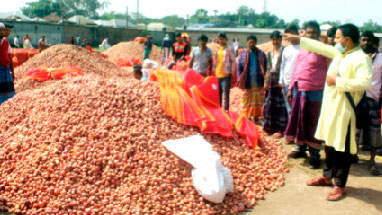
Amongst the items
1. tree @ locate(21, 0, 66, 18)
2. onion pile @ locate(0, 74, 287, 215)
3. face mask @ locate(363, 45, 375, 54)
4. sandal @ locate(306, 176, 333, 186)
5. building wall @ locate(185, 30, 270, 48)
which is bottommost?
sandal @ locate(306, 176, 333, 186)

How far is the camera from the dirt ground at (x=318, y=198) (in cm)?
344

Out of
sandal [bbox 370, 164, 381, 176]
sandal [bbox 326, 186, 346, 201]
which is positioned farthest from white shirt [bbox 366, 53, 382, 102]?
sandal [bbox 326, 186, 346, 201]

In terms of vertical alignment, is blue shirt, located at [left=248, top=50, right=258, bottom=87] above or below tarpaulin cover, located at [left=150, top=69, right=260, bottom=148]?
above

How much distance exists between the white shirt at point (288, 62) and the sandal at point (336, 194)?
1931 mm

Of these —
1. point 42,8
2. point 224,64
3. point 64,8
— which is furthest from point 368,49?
point 64,8

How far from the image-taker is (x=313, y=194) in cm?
378

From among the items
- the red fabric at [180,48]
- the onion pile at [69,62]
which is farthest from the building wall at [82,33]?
the red fabric at [180,48]

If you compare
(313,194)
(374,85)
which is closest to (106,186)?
(313,194)

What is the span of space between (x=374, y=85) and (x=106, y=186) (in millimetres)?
3586

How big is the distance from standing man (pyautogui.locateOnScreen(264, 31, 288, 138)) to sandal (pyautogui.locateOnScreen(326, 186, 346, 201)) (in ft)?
6.90

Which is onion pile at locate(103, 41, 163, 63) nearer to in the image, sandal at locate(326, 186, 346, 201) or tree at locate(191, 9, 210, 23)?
sandal at locate(326, 186, 346, 201)

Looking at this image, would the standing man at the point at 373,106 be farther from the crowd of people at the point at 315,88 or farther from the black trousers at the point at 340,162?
the black trousers at the point at 340,162

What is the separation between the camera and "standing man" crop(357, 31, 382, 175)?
4.29m

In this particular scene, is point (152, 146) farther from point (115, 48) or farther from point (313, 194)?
point (115, 48)
